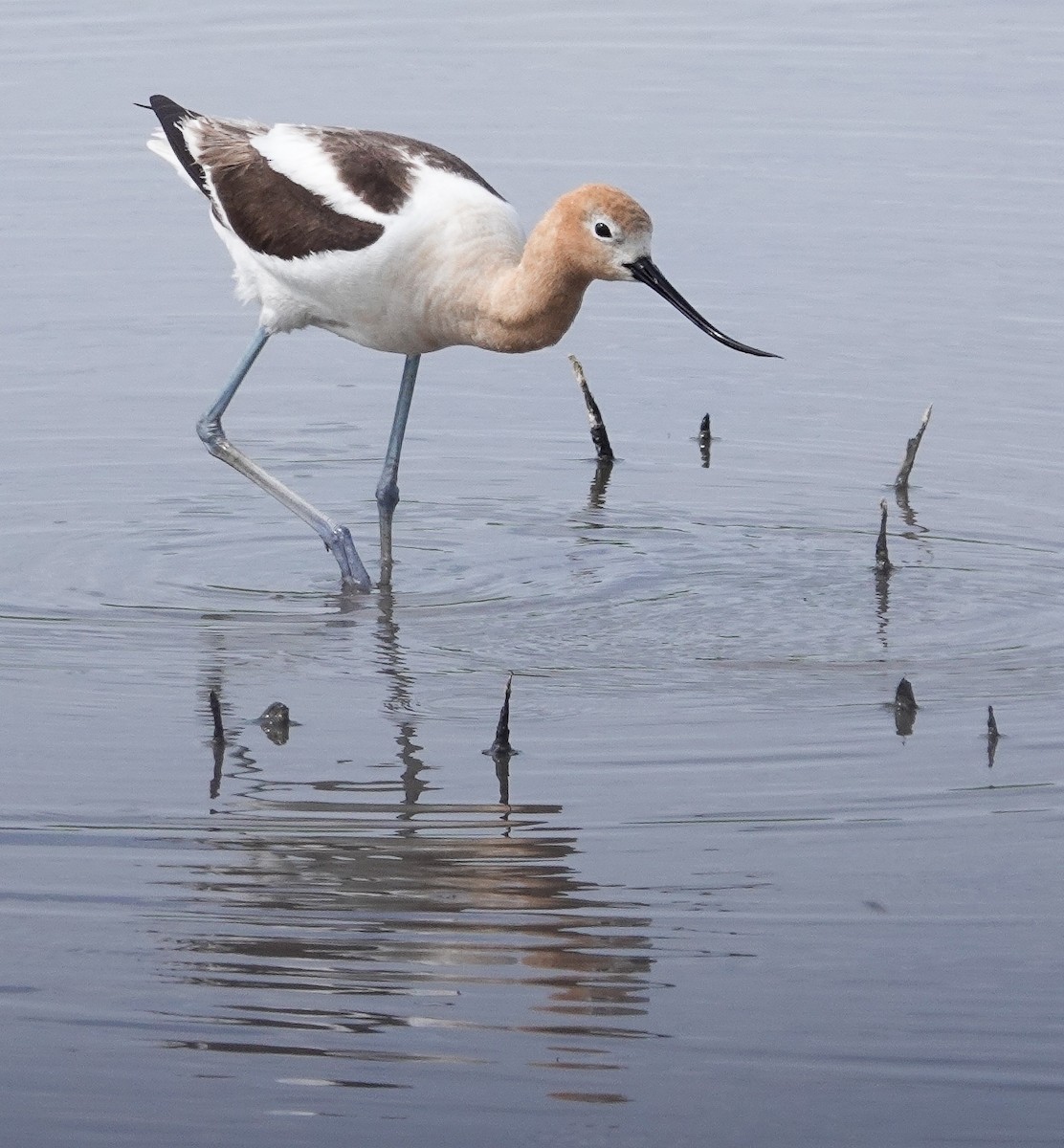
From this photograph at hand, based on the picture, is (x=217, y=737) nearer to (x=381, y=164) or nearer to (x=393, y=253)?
(x=393, y=253)

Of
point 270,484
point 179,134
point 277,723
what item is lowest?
point 277,723

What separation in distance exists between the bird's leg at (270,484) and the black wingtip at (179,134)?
64cm

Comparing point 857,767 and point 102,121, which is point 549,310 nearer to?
point 857,767

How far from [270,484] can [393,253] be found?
1092mm

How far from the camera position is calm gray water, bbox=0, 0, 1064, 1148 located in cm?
397

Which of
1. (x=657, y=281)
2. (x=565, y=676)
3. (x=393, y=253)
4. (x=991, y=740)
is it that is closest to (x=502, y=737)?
(x=565, y=676)

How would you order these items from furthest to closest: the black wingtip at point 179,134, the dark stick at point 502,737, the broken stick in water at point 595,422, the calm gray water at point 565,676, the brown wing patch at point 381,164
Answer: the broken stick in water at point 595,422 → the black wingtip at point 179,134 → the brown wing patch at point 381,164 → the dark stick at point 502,737 → the calm gray water at point 565,676

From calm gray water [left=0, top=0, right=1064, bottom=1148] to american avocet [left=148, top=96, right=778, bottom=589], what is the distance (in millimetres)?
777

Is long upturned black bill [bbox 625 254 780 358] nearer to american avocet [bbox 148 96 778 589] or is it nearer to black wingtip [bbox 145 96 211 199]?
american avocet [bbox 148 96 778 589]

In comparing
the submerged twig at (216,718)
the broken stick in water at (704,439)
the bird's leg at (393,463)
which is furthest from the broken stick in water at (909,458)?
the submerged twig at (216,718)

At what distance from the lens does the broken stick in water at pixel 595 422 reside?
845 cm

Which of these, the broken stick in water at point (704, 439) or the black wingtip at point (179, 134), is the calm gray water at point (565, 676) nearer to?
the broken stick in water at point (704, 439)

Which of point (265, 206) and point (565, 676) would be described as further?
point (265, 206)

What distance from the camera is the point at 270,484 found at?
765 centimetres
